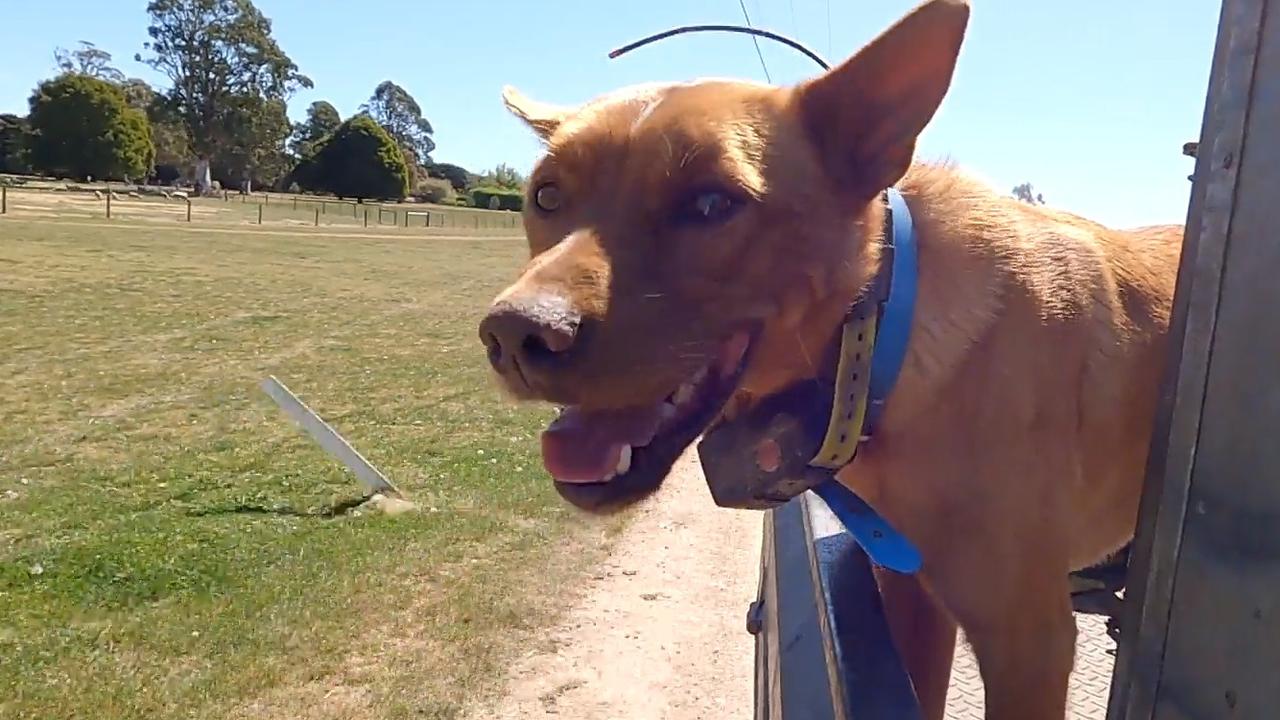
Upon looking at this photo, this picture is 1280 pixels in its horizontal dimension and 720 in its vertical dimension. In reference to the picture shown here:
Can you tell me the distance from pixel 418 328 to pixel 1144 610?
17.4m

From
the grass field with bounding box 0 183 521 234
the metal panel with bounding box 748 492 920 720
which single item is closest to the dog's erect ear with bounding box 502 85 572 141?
the metal panel with bounding box 748 492 920 720

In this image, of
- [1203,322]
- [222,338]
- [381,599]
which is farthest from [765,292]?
[222,338]

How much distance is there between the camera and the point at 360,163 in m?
75.0

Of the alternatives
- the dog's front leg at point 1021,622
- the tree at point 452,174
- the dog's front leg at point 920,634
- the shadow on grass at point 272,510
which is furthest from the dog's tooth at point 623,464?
the tree at point 452,174

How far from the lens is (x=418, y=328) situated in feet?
58.4

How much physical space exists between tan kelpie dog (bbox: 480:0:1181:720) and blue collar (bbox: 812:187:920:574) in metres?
0.03

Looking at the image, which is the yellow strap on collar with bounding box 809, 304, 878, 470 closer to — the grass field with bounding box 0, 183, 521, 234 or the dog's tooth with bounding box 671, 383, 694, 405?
the dog's tooth with bounding box 671, 383, 694, 405

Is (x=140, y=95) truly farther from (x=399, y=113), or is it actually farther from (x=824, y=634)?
(x=824, y=634)

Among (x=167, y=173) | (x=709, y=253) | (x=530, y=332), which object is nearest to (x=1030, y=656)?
(x=709, y=253)

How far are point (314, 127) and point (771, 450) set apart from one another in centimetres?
9685

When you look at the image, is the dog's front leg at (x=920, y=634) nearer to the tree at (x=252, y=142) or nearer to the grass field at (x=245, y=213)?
the grass field at (x=245, y=213)

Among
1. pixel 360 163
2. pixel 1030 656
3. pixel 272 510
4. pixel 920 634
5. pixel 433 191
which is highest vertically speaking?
pixel 360 163

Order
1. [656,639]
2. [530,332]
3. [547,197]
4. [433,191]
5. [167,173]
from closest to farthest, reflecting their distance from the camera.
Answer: [530,332] < [547,197] < [656,639] < [167,173] < [433,191]

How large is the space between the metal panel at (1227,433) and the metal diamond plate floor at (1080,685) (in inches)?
57.9
